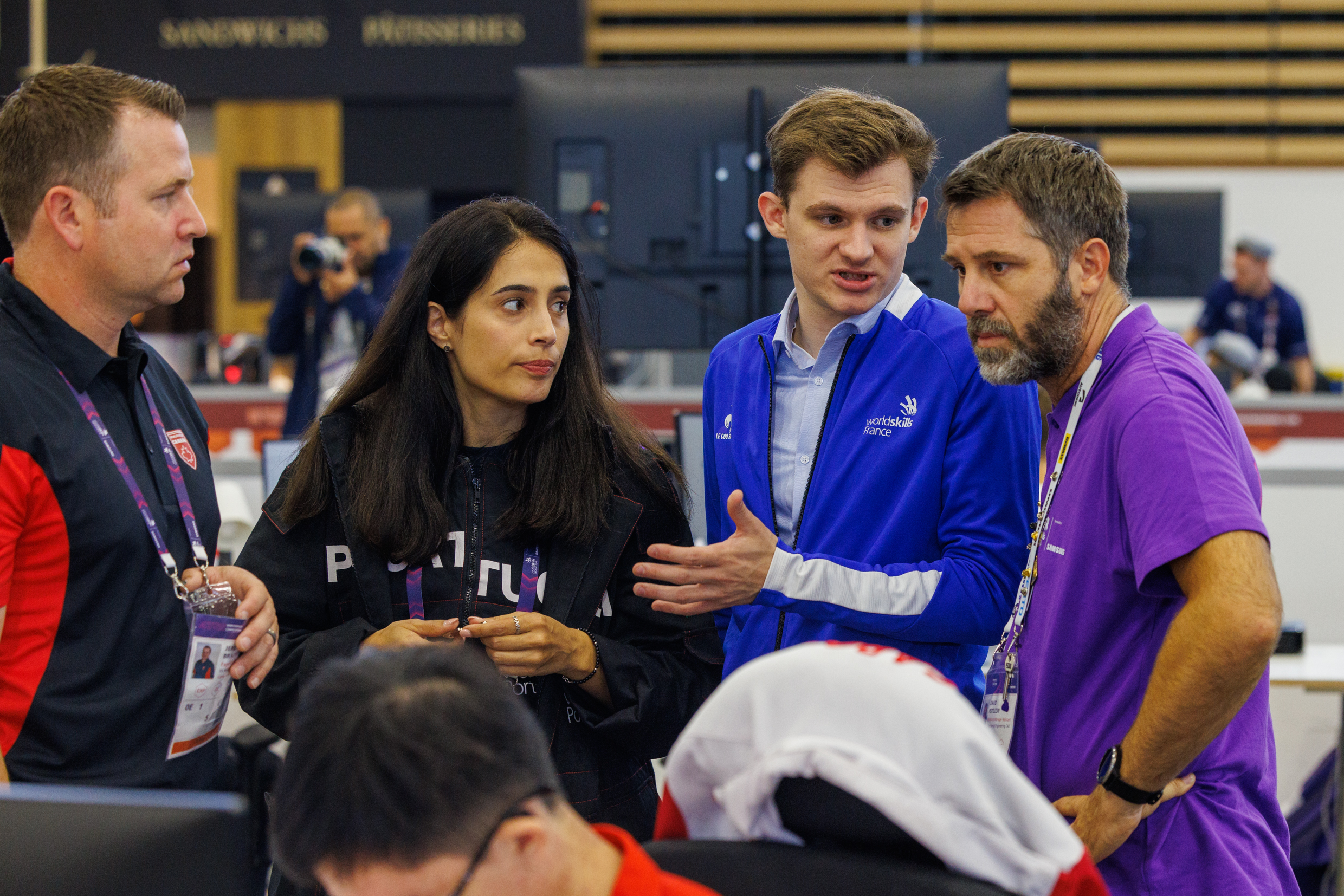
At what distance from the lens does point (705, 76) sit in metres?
2.77

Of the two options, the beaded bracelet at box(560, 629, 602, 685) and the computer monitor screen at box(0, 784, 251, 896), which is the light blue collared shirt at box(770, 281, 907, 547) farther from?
the computer monitor screen at box(0, 784, 251, 896)

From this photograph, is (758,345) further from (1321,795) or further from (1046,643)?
(1321,795)

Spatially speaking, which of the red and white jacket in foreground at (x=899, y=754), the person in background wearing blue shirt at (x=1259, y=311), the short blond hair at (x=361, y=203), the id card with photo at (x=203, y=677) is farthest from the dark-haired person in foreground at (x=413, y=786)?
the person in background wearing blue shirt at (x=1259, y=311)

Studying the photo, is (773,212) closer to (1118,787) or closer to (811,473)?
(811,473)

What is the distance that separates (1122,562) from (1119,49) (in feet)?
25.1

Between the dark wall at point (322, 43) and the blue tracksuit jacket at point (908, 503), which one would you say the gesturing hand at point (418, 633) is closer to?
the blue tracksuit jacket at point (908, 503)

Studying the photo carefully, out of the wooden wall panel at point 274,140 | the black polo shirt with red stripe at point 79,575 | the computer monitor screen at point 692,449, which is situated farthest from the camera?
the wooden wall panel at point 274,140

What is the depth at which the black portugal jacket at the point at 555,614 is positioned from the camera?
1.51m

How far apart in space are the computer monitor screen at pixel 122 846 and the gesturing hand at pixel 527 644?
25.9 inches

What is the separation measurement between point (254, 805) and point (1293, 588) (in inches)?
110

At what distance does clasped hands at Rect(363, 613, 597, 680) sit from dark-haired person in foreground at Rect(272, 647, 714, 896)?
566 millimetres

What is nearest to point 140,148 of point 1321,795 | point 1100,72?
point 1321,795

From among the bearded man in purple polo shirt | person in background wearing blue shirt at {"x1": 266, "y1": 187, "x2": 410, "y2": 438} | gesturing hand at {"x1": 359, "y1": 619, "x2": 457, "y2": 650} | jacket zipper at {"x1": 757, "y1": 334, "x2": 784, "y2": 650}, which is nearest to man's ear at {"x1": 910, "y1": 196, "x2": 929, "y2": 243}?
the bearded man in purple polo shirt

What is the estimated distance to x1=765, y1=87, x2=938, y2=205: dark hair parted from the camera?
5.18ft
